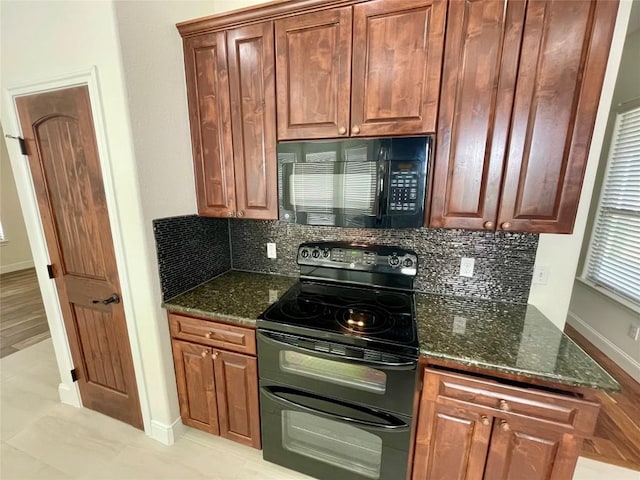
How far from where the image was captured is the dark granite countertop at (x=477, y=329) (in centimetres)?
110

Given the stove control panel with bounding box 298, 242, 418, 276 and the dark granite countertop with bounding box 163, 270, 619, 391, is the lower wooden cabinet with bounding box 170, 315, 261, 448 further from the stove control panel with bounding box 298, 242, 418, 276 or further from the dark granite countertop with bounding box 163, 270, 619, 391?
the stove control panel with bounding box 298, 242, 418, 276

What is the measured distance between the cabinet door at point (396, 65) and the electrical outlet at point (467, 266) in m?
0.82

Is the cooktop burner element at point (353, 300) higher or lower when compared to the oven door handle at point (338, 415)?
higher

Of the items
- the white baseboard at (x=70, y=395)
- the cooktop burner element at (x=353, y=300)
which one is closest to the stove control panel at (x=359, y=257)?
the cooktop burner element at (x=353, y=300)

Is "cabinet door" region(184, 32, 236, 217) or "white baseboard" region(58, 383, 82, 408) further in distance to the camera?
"white baseboard" region(58, 383, 82, 408)

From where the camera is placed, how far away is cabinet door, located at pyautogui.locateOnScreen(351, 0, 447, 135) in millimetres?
1257

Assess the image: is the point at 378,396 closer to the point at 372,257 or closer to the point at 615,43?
the point at 372,257

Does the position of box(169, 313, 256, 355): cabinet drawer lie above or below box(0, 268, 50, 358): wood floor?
above

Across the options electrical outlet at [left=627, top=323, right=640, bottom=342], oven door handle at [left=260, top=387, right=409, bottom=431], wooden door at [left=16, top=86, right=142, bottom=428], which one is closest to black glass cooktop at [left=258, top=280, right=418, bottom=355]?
oven door handle at [left=260, top=387, right=409, bottom=431]

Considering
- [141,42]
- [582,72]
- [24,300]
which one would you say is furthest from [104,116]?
[24,300]

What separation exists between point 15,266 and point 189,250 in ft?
19.5

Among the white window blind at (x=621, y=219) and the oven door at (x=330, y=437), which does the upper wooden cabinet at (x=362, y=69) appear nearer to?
the oven door at (x=330, y=437)

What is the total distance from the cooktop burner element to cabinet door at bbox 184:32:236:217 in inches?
26.3

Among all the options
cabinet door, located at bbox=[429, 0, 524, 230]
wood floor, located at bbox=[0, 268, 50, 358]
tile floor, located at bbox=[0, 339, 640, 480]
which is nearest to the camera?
cabinet door, located at bbox=[429, 0, 524, 230]
